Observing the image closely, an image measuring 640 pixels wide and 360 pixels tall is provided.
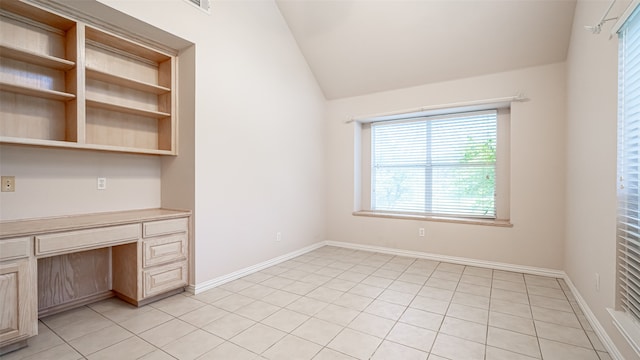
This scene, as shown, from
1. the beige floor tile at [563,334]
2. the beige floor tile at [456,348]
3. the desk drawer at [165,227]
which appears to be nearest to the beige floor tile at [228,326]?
the desk drawer at [165,227]

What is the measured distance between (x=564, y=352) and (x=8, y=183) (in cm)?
420

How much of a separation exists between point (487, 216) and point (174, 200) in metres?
3.99

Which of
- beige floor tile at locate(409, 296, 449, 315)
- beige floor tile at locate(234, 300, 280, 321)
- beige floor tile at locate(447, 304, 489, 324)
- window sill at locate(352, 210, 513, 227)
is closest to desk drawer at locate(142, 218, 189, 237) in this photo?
beige floor tile at locate(234, 300, 280, 321)

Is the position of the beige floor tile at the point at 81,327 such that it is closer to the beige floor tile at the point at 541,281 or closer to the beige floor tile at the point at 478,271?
the beige floor tile at the point at 478,271

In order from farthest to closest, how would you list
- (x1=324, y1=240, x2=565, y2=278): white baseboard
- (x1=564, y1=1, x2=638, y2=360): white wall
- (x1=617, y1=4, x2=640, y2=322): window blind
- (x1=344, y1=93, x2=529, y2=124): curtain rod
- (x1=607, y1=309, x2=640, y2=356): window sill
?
(x1=344, y1=93, x2=529, y2=124): curtain rod, (x1=324, y1=240, x2=565, y2=278): white baseboard, (x1=564, y1=1, x2=638, y2=360): white wall, (x1=617, y1=4, x2=640, y2=322): window blind, (x1=607, y1=309, x2=640, y2=356): window sill

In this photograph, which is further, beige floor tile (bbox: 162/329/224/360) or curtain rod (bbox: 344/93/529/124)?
curtain rod (bbox: 344/93/529/124)

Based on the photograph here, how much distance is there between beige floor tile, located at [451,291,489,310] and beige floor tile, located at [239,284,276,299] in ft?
6.01

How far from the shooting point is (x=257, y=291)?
2.97 meters

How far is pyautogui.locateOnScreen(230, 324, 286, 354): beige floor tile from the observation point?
1.99m

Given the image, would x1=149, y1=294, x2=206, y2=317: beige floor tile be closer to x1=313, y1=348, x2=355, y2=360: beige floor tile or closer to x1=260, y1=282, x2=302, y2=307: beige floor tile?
x1=260, y1=282, x2=302, y2=307: beige floor tile

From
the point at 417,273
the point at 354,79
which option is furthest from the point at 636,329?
the point at 354,79

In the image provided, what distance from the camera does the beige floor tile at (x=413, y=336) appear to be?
201 cm

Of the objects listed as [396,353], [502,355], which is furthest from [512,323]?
[396,353]

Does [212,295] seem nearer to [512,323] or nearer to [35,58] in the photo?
[35,58]
